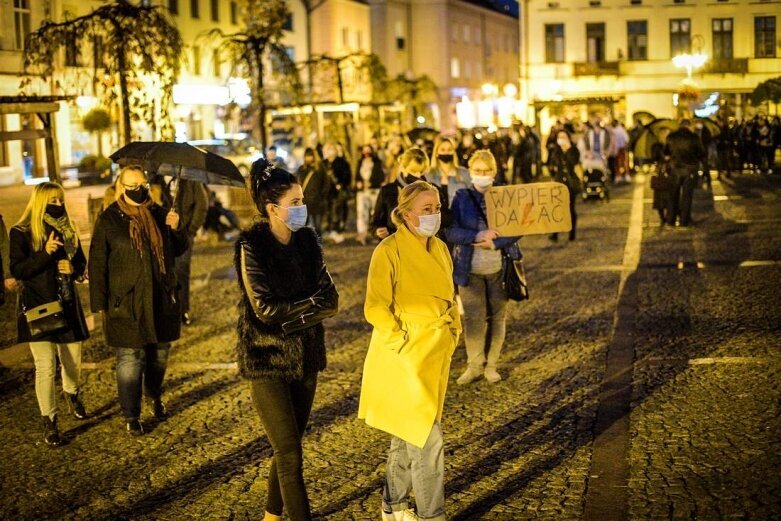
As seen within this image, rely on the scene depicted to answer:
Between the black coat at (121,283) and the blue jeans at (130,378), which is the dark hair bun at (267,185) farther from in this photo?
the blue jeans at (130,378)

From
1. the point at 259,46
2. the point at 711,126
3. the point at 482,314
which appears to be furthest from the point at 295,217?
the point at 711,126

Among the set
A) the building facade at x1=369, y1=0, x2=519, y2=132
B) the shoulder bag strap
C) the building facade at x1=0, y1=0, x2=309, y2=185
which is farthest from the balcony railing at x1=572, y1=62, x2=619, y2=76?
the shoulder bag strap

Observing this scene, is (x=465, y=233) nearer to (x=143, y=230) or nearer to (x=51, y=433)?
(x=143, y=230)

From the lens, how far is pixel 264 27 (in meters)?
22.3

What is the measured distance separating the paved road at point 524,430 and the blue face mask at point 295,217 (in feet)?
2.89

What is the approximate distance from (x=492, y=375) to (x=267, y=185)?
4.07 m

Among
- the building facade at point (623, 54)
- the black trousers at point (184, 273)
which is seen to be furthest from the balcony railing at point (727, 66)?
the black trousers at point (184, 273)

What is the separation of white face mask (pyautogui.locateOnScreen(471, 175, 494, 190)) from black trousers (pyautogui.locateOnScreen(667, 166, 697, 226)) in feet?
39.7

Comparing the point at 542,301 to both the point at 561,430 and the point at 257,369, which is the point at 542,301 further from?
the point at 257,369

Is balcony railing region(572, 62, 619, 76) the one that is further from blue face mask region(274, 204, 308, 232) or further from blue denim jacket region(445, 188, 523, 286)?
blue face mask region(274, 204, 308, 232)

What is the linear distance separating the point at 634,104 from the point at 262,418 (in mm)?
56145

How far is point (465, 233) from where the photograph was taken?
8.96 metres

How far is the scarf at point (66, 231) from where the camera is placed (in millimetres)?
8406

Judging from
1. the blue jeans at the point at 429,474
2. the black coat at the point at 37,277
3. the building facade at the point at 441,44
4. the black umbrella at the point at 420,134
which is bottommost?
the blue jeans at the point at 429,474
